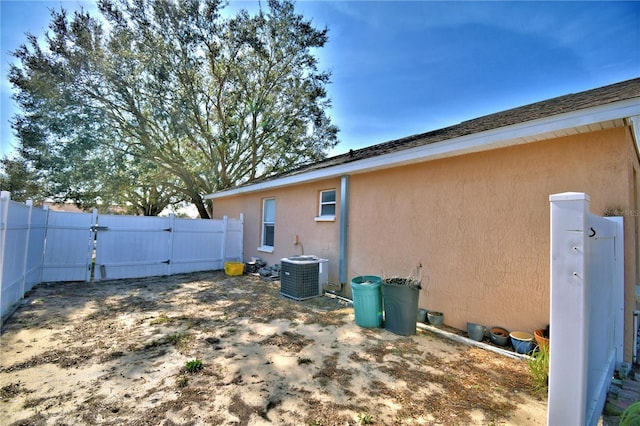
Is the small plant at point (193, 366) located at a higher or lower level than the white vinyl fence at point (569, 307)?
lower

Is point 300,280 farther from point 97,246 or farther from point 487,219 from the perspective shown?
point 97,246

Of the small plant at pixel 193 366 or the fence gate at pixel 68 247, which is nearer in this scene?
the small plant at pixel 193 366

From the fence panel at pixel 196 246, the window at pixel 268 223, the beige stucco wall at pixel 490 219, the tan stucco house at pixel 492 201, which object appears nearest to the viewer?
the tan stucco house at pixel 492 201

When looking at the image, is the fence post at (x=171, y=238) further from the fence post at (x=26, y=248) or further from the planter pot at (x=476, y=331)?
the planter pot at (x=476, y=331)

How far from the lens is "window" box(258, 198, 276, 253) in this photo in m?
9.66

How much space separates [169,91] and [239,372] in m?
14.5

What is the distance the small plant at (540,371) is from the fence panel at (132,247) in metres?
9.18

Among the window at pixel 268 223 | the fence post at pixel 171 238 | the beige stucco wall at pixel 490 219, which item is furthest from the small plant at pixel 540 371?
the fence post at pixel 171 238

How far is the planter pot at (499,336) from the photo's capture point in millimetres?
3875

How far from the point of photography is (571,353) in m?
1.55

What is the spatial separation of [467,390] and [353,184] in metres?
4.65

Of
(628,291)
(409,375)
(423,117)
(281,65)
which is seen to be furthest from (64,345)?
(281,65)

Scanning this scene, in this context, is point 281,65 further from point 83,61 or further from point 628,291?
point 628,291

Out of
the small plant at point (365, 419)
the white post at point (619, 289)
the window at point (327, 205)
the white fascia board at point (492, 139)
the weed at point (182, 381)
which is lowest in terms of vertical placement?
the weed at point (182, 381)
